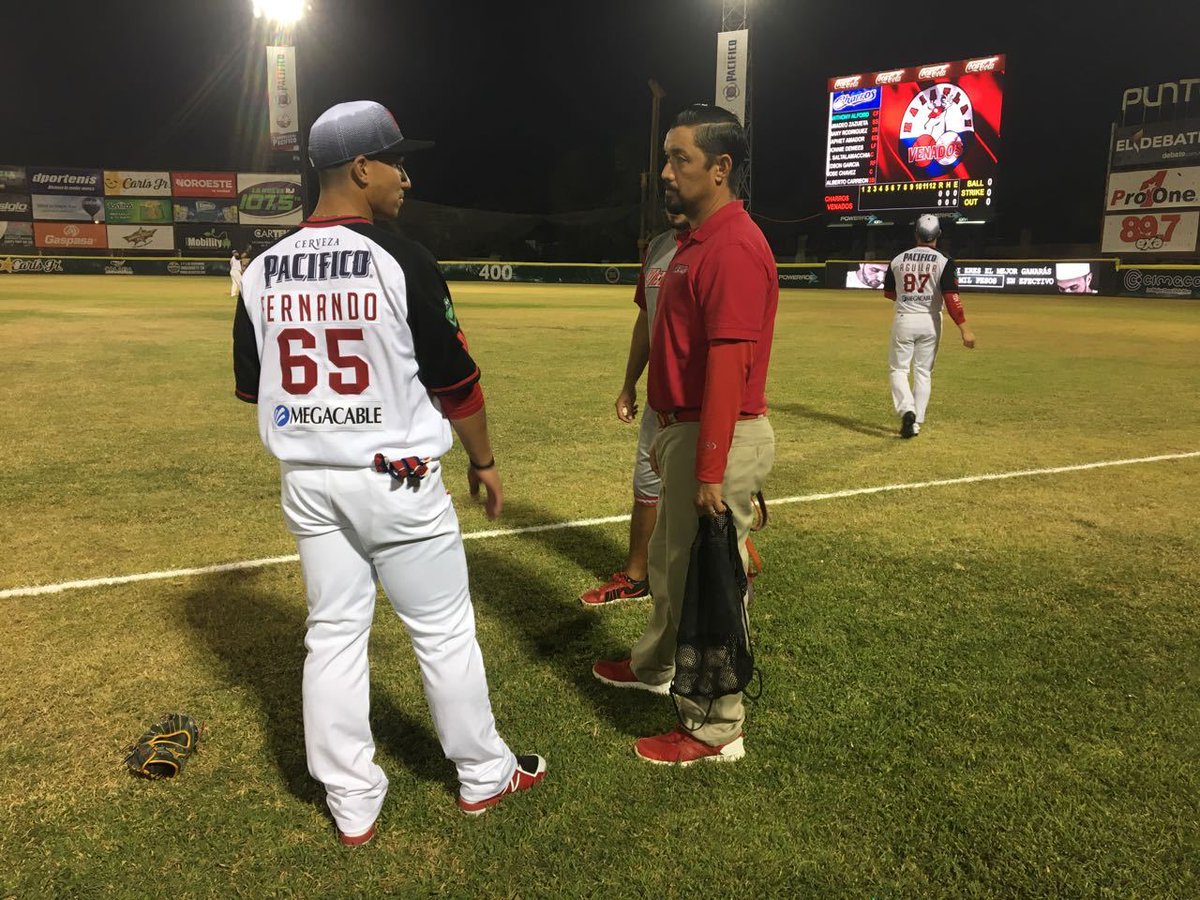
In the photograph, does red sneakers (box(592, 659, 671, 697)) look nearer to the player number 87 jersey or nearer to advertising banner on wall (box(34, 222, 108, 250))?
the player number 87 jersey

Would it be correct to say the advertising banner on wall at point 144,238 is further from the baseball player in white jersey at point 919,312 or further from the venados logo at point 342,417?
the venados logo at point 342,417

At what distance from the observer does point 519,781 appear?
2934mm

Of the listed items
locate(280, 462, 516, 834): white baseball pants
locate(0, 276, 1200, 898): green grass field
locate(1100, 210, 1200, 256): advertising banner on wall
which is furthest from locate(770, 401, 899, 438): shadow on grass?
locate(1100, 210, 1200, 256): advertising banner on wall

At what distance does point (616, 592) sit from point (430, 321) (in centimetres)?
270

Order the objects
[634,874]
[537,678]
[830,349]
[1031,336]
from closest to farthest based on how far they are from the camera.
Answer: [634,874], [537,678], [830,349], [1031,336]

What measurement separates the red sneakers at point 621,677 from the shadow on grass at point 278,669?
2.64 ft

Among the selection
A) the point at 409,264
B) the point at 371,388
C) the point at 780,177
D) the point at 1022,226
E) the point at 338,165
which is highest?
the point at 780,177

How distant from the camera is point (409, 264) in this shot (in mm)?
2314

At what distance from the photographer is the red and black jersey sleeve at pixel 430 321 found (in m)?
2.32

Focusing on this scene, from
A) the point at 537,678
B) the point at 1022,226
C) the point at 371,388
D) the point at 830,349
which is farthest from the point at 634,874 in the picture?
the point at 1022,226

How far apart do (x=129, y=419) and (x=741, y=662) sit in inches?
333

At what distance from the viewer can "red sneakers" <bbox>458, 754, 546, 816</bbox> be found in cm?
281

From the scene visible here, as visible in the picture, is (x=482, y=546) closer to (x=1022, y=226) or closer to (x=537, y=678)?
(x=537, y=678)

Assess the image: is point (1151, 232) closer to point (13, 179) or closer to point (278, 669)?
point (278, 669)
